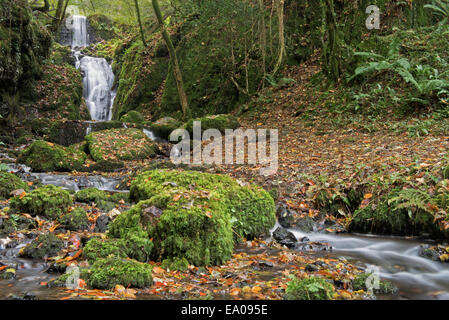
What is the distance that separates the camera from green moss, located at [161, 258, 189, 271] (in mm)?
3480

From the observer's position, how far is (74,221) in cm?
476

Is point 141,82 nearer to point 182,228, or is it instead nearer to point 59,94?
point 59,94

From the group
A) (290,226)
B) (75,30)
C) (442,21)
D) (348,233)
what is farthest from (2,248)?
(75,30)

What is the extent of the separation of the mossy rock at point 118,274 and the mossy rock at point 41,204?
2457 mm

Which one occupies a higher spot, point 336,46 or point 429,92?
point 336,46

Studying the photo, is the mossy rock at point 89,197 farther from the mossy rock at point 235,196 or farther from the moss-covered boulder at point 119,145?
the moss-covered boulder at point 119,145

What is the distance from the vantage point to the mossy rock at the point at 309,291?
9.25 ft

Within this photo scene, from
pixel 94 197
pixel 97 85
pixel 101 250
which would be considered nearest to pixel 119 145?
pixel 94 197

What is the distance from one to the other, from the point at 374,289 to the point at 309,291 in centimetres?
84

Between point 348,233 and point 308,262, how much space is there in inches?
69.9

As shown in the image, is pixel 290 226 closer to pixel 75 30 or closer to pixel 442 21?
pixel 442 21

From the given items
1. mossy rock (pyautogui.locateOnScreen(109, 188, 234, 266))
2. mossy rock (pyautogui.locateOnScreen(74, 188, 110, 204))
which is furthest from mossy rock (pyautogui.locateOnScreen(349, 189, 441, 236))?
mossy rock (pyautogui.locateOnScreen(74, 188, 110, 204))

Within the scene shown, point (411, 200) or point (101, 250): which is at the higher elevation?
point (411, 200)

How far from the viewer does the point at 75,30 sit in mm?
32375
